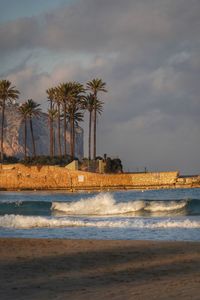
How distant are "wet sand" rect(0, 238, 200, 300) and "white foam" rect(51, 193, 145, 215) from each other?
19.9 metres

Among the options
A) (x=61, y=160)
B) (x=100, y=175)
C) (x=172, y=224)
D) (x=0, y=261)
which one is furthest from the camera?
(x=61, y=160)

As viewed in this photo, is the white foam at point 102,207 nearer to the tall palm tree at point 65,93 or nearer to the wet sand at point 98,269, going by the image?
the wet sand at point 98,269

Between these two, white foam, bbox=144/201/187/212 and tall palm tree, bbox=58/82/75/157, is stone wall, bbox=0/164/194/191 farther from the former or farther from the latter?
white foam, bbox=144/201/187/212

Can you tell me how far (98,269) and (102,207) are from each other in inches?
1057

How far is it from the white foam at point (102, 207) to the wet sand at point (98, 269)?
19.9 metres

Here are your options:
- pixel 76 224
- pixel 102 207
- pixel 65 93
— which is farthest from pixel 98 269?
pixel 65 93

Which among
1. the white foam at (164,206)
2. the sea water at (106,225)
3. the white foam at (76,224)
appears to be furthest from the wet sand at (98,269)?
the white foam at (164,206)

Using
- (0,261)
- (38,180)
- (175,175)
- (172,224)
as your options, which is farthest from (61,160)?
(0,261)

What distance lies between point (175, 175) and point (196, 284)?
71.6m

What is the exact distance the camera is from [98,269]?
37.1ft

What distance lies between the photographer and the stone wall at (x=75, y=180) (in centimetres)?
7819

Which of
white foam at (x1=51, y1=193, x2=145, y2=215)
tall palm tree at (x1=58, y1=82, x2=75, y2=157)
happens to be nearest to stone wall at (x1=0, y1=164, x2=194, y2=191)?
tall palm tree at (x1=58, y1=82, x2=75, y2=157)

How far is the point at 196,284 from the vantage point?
9.32 metres

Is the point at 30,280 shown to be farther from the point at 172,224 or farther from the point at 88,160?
the point at 88,160
